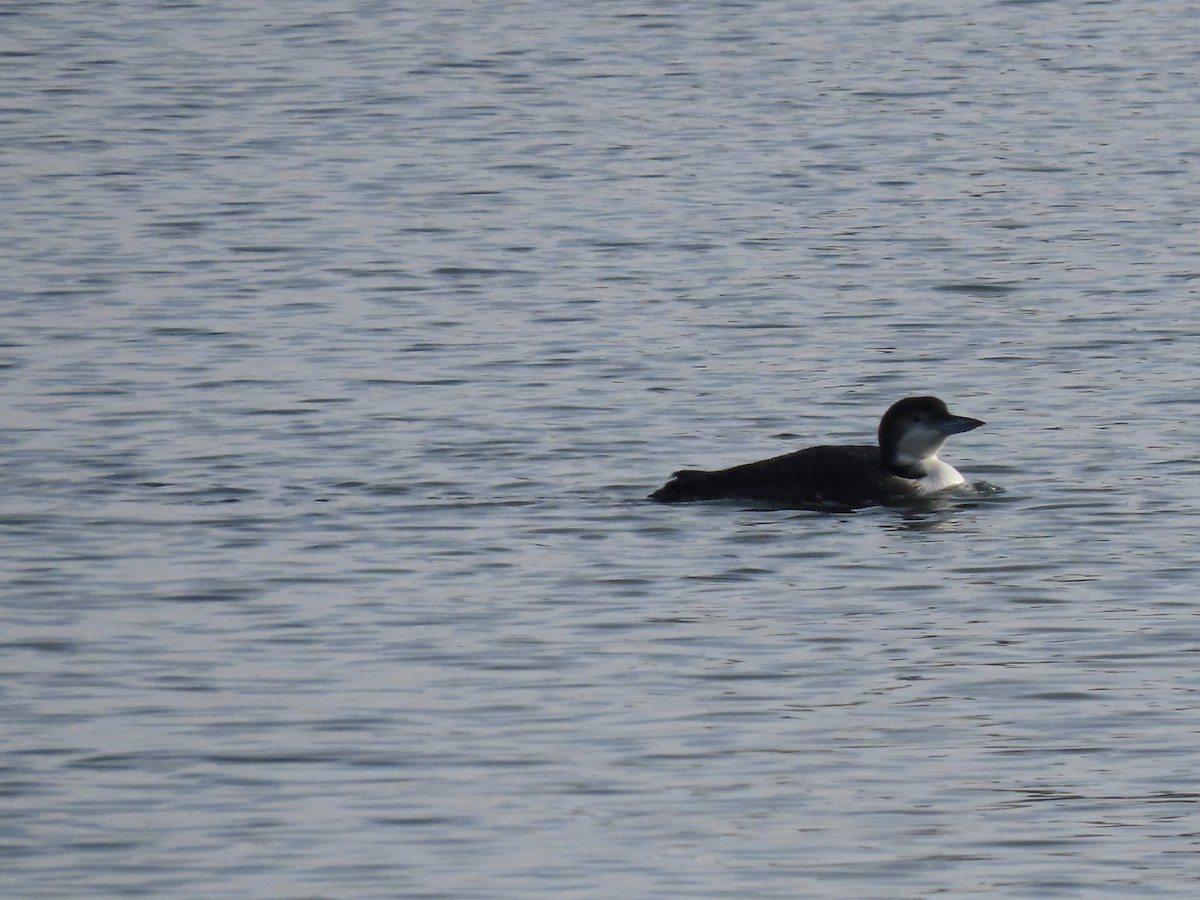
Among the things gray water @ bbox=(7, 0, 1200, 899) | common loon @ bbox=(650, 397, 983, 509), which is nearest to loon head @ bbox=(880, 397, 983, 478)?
common loon @ bbox=(650, 397, 983, 509)

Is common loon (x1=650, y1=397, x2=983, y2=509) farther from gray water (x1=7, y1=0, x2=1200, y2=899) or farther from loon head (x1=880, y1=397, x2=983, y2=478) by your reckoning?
gray water (x1=7, y1=0, x2=1200, y2=899)

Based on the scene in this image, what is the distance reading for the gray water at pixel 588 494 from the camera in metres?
9.73

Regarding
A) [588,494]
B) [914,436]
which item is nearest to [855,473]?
[914,436]

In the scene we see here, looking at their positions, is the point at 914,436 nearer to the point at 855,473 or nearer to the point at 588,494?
the point at 855,473

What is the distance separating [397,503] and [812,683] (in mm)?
3827

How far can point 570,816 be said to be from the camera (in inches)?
384

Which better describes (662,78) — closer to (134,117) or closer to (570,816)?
(134,117)

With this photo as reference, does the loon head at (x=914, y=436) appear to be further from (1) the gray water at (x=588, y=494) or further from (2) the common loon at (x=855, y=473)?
(1) the gray water at (x=588, y=494)

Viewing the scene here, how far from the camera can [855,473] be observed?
48.9 ft

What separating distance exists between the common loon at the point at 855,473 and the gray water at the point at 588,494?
0.15 metres

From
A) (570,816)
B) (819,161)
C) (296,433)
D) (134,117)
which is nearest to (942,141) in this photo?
(819,161)

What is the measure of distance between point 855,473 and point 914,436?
38cm

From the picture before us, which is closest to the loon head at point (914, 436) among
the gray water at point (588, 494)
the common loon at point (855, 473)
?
the common loon at point (855, 473)

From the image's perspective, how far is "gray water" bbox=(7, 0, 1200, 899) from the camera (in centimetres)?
973
